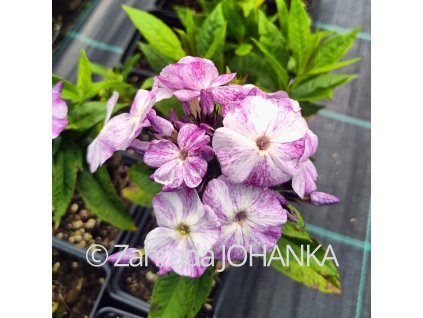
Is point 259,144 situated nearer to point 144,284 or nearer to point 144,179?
point 144,179

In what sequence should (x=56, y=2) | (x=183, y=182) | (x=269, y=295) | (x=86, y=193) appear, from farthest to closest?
(x=56, y=2) < (x=269, y=295) < (x=86, y=193) < (x=183, y=182)

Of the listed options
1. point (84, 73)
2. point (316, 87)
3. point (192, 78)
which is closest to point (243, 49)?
point (316, 87)

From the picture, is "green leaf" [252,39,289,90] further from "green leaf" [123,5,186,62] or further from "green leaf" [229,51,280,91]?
"green leaf" [123,5,186,62]

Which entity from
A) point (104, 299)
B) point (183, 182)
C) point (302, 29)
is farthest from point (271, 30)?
point (104, 299)

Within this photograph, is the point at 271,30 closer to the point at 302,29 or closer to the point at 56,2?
the point at 302,29

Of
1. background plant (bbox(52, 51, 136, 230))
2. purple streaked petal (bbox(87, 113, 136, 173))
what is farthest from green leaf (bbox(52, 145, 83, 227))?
purple streaked petal (bbox(87, 113, 136, 173))

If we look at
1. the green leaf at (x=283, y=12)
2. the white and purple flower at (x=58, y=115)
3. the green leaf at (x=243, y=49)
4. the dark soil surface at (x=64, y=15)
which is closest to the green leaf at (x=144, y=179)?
the white and purple flower at (x=58, y=115)

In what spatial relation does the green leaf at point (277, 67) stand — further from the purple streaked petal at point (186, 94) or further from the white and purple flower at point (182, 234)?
the white and purple flower at point (182, 234)
